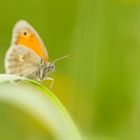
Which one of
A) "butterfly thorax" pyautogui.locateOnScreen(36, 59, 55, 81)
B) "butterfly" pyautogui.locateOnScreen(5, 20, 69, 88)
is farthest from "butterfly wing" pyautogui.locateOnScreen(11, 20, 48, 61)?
"butterfly thorax" pyautogui.locateOnScreen(36, 59, 55, 81)

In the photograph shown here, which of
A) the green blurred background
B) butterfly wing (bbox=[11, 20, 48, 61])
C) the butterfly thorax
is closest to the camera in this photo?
the green blurred background

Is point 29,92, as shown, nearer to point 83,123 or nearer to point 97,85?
point 83,123

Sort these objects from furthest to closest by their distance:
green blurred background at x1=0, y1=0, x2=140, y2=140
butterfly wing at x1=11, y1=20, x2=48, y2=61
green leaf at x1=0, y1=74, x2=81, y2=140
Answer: butterfly wing at x1=11, y1=20, x2=48, y2=61, green blurred background at x1=0, y1=0, x2=140, y2=140, green leaf at x1=0, y1=74, x2=81, y2=140

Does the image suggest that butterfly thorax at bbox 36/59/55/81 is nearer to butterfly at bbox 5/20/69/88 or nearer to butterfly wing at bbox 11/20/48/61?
butterfly at bbox 5/20/69/88

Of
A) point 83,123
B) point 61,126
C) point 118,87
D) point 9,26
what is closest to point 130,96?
point 118,87

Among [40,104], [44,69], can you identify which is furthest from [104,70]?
[40,104]

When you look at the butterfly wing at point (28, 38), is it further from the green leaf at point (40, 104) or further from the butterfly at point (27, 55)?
the green leaf at point (40, 104)

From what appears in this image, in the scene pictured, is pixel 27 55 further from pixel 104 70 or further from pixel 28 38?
pixel 104 70
